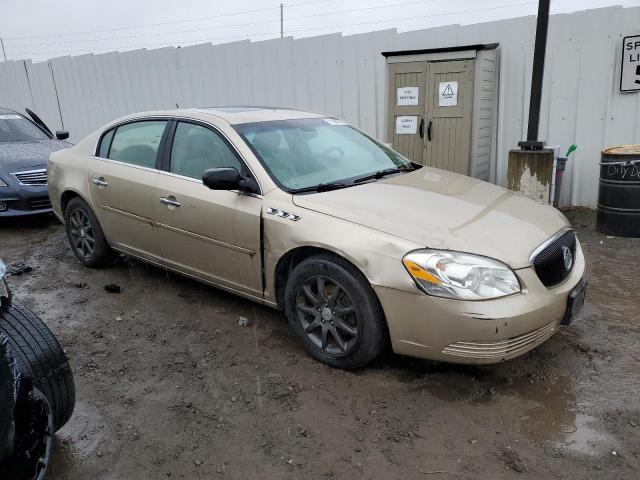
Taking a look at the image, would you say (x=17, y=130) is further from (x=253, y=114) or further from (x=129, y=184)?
(x=253, y=114)

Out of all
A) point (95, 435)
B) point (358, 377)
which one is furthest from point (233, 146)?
point (95, 435)

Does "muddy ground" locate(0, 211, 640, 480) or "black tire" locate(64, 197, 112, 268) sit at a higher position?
"black tire" locate(64, 197, 112, 268)

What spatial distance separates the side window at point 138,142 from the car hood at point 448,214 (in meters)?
1.63

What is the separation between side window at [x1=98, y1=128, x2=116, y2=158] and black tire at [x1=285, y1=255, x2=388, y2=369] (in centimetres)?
256

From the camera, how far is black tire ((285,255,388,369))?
303cm

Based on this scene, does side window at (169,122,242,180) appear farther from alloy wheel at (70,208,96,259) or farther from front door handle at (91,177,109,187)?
alloy wheel at (70,208,96,259)

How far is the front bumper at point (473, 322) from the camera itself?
9.00 ft

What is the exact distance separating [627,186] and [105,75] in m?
10.3

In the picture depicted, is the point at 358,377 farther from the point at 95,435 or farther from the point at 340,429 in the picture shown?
the point at 95,435

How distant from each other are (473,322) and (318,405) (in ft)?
3.21

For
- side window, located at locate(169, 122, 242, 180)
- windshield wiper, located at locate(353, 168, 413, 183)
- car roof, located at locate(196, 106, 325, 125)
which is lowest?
windshield wiper, located at locate(353, 168, 413, 183)

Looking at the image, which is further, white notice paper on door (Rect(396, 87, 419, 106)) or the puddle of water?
white notice paper on door (Rect(396, 87, 419, 106))

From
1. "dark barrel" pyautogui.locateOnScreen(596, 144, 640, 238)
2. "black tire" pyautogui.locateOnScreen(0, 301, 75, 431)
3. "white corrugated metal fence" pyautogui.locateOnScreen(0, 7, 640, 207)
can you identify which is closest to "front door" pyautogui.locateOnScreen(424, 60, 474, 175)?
"white corrugated metal fence" pyautogui.locateOnScreen(0, 7, 640, 207)

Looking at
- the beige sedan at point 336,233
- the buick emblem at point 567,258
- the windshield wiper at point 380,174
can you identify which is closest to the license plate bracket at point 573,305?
the beige sedan at point 336,233
